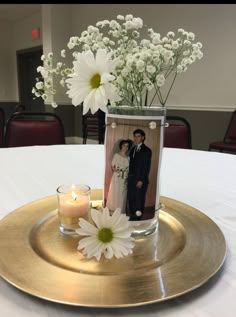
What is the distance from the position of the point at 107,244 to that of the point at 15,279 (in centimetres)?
13

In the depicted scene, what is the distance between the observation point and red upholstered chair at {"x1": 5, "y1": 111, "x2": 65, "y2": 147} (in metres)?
1.66

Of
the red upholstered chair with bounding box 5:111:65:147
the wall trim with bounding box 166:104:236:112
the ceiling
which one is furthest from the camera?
the ceiling

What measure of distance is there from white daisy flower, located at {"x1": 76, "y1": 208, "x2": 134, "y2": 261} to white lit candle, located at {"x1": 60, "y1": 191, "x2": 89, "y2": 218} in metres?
0.09

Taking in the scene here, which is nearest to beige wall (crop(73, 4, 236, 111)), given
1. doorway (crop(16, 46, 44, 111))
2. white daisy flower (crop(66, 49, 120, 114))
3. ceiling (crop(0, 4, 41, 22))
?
ceiling (crop(0, 4, 41, 22))

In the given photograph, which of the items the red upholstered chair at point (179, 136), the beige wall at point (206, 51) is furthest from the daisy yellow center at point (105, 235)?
the beige wall at point (206, 51)

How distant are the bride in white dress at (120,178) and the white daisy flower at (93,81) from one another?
0.26 ft

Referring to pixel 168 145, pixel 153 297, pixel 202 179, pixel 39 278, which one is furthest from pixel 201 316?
pixel 168 145

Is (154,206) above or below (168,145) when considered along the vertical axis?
above

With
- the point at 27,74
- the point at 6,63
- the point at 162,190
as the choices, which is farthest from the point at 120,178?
the point at 6,63

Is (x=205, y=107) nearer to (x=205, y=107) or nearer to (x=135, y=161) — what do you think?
(x=205, y=107)

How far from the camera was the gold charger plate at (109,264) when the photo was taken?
37 cm

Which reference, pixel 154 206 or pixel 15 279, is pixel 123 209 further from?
pixel 15 279

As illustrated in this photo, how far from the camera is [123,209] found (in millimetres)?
522

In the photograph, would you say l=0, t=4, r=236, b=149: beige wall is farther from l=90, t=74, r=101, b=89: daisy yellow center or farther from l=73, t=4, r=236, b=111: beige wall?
l=90, t=74, r=101, b=89: daisy yellow center
